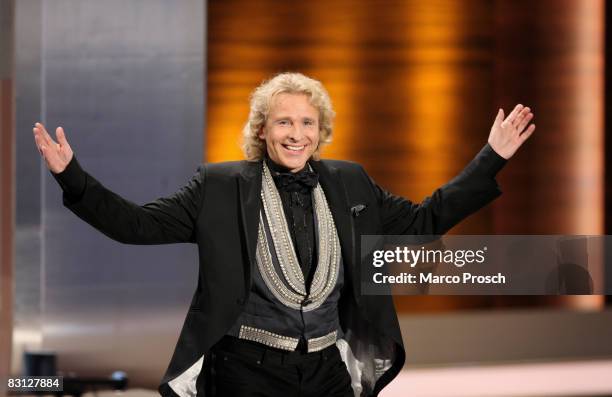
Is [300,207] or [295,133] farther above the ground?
[295,133]

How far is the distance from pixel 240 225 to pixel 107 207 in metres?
0.33

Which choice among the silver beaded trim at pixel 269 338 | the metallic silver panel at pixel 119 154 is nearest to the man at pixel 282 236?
the silver beaded trim at pixel 269 338

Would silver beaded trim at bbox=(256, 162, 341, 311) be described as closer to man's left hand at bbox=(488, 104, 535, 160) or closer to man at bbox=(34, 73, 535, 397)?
man at bbox=(34, 73, 535, 397)

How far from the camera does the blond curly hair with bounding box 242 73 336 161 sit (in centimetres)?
242

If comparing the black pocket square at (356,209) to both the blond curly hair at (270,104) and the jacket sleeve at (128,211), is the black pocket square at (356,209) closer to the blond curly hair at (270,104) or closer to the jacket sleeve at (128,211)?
the blond curly hair at (270,104)

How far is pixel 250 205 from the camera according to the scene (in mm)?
2365

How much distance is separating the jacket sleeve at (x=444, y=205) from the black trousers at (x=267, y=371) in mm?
416

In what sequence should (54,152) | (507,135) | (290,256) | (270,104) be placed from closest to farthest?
(54,152), (290,256), (270,104), (507,135)

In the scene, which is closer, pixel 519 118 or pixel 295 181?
pixel 295 181

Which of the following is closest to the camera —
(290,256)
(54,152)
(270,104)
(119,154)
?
(54,152)

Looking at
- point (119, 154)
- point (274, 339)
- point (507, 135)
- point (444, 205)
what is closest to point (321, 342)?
point (274, 339)

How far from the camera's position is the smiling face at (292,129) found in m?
2.40

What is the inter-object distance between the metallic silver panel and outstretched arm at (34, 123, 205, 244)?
6.30 feet

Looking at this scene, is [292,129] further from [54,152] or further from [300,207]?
[54,152]
